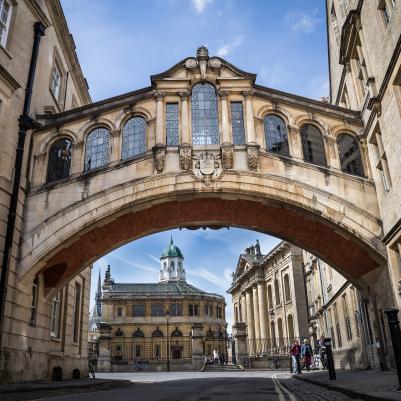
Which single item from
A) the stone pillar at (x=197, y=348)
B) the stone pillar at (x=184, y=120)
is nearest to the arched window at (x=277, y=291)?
the stone pillar at (x=197, y=348)

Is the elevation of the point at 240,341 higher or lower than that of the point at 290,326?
lower

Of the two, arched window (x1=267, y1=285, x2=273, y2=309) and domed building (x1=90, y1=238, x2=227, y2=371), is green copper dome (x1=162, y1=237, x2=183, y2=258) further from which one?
arched window (x1=267, y1=285, x2=273, y2=309)

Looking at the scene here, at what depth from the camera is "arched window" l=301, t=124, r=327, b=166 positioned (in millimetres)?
16312

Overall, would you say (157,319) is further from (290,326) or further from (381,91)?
(381,91)

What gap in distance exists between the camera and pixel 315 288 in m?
A: 33.4

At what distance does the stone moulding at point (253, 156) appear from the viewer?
15646 millimetres

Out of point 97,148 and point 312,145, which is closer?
point 97,148

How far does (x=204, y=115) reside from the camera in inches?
667

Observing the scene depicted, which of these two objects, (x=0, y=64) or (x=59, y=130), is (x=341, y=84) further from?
(x=0, y=64)

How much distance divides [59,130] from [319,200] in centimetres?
968

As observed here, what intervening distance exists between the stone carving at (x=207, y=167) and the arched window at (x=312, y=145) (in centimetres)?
328

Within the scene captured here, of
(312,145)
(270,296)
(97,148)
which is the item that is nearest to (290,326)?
(270,296)

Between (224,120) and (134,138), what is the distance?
11.2 ft

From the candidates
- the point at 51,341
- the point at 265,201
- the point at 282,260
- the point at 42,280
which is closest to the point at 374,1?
the point at 265,201
